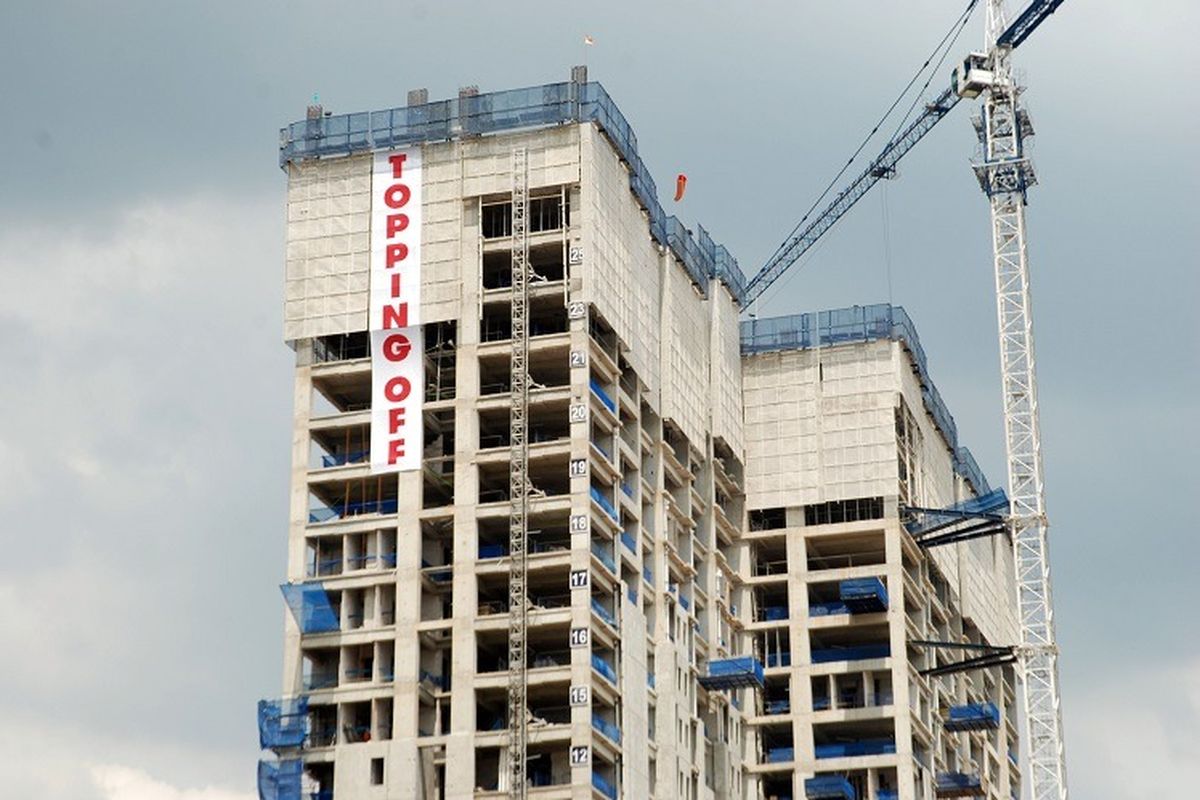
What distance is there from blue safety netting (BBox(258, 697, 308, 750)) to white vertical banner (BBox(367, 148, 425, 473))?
18.2m

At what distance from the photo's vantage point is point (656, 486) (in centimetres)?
19762

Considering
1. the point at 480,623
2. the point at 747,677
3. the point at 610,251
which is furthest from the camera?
the point at 747,677

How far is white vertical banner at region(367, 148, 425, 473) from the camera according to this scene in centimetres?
18138

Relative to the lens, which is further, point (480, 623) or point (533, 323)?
point (533, 323)

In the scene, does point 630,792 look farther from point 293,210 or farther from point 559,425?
point 293,210

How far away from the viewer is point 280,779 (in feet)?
570

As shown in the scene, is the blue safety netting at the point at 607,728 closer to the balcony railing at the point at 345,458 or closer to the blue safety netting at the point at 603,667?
the blue safety netting at the point at 603,667

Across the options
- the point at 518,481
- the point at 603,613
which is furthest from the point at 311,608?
the point at 603,613

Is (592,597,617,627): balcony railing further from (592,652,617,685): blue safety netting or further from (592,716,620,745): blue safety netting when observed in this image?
(592,716,620,745): blue safety netting

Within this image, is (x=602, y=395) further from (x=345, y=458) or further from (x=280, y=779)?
(x=280, y=779)

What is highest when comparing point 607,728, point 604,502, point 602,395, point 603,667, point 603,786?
point 602,395

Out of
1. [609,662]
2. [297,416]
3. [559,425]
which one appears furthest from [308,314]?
[609,662]

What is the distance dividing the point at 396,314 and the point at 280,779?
35.1 m

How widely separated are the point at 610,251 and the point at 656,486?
69.0ft
